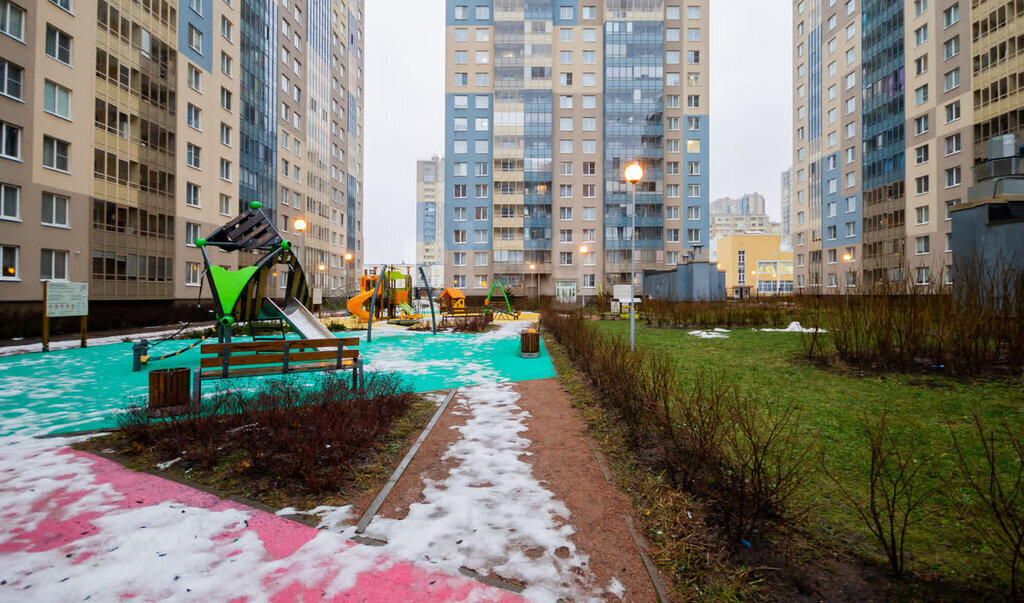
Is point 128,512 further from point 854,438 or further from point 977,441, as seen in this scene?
point 977,441

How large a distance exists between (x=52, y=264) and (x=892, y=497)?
30.9m

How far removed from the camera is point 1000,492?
2.31m

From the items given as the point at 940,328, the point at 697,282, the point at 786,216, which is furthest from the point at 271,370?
the point at 786,216

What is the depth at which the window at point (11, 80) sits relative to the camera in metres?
Result: 19.3

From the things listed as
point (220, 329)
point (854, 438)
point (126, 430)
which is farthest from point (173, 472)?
point (220, 329)

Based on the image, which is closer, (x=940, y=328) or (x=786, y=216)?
(x=940, y=328)

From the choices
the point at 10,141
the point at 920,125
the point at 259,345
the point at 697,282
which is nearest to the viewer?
the point at 259,345

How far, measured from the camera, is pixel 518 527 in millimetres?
3566

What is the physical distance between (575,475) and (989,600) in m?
2.93

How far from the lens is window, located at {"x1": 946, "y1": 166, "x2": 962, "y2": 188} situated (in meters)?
37.5

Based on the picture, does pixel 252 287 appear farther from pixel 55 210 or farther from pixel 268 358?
pixel 55 210

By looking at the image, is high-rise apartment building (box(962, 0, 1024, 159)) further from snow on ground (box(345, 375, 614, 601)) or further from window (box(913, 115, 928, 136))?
snow on ground (box(345, 375, 614, 601))

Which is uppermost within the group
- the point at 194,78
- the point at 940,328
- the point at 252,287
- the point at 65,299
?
the point at 194,78

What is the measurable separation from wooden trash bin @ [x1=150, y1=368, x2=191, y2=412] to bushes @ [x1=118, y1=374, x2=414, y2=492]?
0.76m
